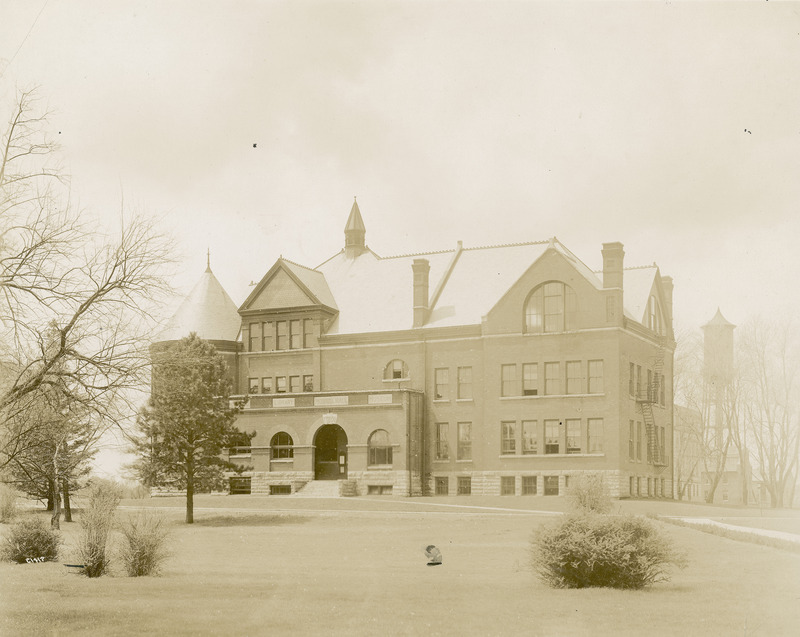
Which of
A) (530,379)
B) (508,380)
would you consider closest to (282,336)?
(508,380)

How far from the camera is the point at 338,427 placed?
5641 cm

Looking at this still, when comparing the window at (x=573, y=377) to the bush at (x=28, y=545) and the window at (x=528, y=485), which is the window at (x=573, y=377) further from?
the bush at (x=28, y=545)

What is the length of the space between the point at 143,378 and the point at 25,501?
43.8 meters

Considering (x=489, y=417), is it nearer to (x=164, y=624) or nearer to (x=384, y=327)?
(x=384, y=327)

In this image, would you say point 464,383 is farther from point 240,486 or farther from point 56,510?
point 56,510

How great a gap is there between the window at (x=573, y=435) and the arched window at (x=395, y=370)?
1015cm

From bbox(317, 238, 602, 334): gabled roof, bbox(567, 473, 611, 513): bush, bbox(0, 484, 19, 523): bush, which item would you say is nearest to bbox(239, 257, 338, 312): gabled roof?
bbox(317, 238, 602, 334): gabled roof

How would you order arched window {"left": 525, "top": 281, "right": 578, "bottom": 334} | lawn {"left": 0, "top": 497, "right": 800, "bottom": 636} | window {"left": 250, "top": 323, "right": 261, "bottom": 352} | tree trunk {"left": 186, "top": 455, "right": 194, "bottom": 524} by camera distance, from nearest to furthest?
1. lawn {"left": 0, "top": 497, "right": 800, "bottom": 636}
2. tree trunk {"left": 186, "top": 455, "right": 194, "bottom": 524}
3. arched window {"left": 525, "top": 281, "right": 578, "bottom": 334}
4. window {"left": 250, "top": 323, "right": 261, "bottom": 352}

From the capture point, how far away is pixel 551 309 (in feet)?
169

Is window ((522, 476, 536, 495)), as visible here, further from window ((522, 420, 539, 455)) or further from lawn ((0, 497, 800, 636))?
lawn ((0, 497, 800, 636))

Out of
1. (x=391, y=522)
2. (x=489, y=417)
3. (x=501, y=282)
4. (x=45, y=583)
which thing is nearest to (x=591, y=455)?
(x=489, y=417)

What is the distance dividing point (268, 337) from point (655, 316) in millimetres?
23252

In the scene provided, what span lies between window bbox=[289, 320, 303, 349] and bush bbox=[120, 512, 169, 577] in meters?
38.6

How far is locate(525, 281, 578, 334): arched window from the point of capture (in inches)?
2012
